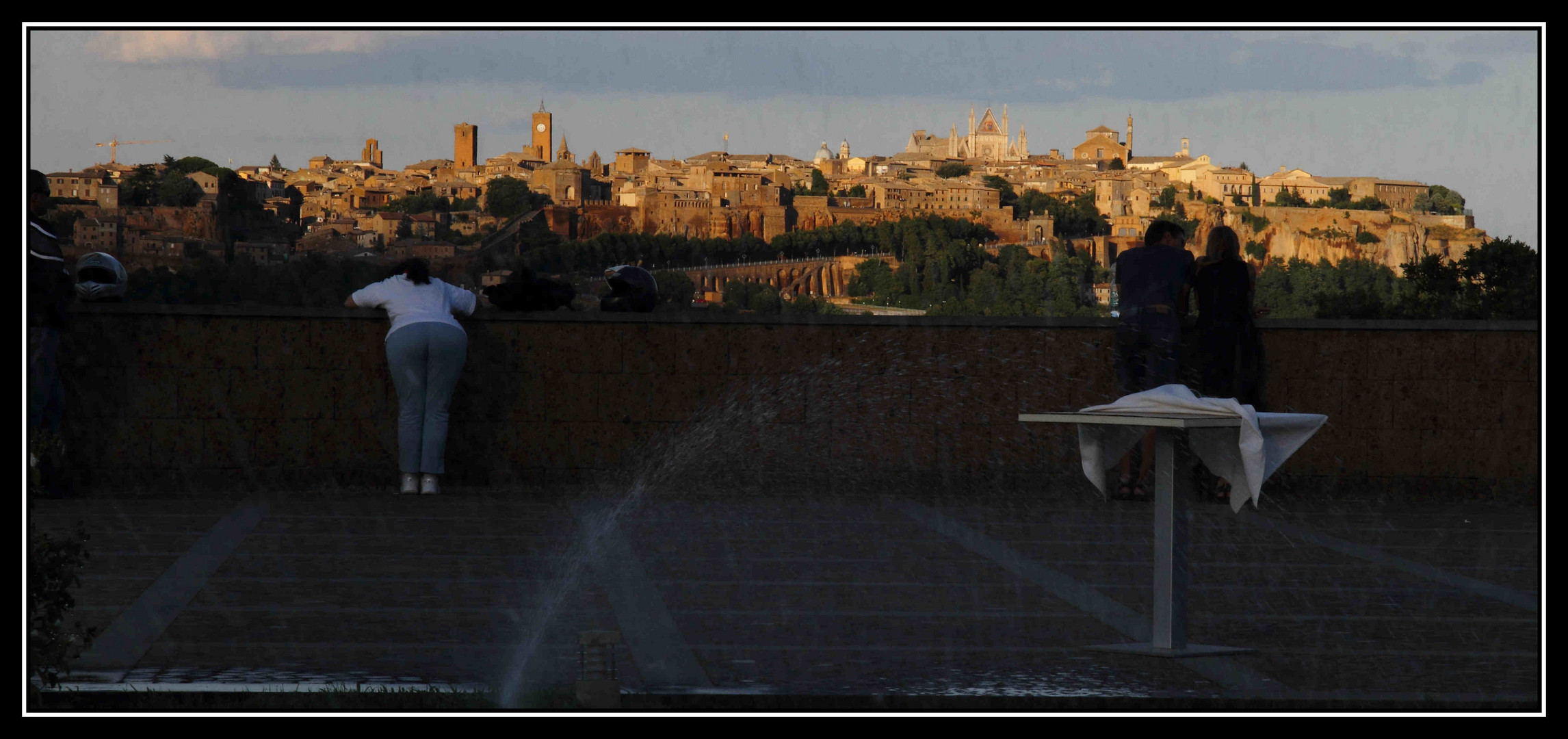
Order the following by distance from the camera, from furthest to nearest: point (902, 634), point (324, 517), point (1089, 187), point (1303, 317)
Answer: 1. point (1089, 187)
2. point (1303, 317)
3. point (324, 517)
4. point (902, 634)

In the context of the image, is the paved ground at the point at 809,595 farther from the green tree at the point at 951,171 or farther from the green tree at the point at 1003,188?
the green tree at the point at 951,171

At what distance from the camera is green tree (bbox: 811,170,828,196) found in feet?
283

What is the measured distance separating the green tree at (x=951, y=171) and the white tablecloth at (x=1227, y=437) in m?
79.4

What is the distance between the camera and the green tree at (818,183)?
86188 mm

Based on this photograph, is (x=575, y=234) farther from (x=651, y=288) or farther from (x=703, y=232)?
(x=651, y=288)

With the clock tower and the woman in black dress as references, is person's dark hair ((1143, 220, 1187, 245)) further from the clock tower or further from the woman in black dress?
the clock tower

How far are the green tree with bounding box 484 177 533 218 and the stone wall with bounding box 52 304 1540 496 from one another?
3328 centimetres

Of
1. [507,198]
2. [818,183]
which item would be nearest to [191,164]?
[507,198]

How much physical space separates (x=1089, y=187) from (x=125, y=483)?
228 ft

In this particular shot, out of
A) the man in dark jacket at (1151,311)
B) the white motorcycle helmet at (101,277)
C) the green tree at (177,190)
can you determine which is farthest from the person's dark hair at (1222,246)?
the green tree at (177,190)

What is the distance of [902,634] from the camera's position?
527cm

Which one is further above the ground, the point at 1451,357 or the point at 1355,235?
the point at 1355,235

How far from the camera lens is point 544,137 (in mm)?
72125

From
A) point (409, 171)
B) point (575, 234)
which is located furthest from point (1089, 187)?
point (575, 234)
